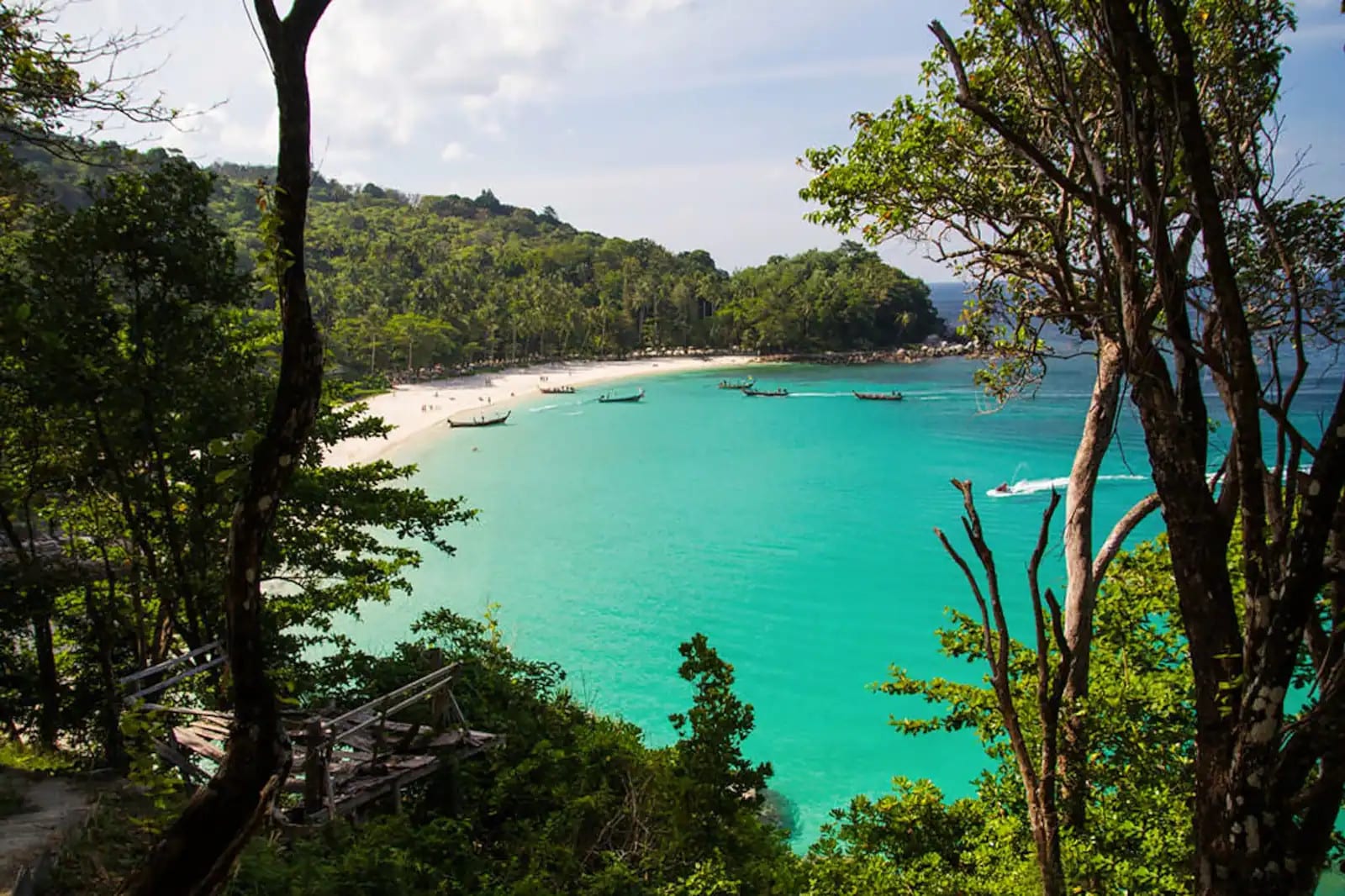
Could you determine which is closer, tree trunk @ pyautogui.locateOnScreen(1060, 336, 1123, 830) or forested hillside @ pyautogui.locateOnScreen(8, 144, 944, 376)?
tree trunk @ pyautogui.locateOnScreen(1060, 336, 1123, 830)

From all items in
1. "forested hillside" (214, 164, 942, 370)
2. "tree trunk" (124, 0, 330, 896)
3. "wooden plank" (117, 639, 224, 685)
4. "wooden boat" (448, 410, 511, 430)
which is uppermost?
"forested hillside" (214, 164, 942, 370)

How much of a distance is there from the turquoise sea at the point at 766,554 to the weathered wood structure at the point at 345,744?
5341mm

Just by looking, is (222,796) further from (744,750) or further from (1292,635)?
(744,750)

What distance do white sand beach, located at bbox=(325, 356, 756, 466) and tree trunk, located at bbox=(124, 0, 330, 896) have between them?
2611 cm

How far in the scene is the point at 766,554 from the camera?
75.8 ft

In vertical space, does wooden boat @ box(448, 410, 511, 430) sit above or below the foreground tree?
below

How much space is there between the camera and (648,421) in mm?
43719

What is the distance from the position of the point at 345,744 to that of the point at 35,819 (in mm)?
1945

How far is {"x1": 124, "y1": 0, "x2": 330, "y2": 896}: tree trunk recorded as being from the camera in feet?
6.75

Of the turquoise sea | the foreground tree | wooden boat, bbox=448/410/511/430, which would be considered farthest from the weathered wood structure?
wooden boat, bbox=448/410/511/430

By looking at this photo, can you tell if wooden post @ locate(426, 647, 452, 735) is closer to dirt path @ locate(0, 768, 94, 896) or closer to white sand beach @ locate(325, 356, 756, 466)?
dirt path @ locate(0, 768, 94, 896)

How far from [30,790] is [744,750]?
10.1 metres

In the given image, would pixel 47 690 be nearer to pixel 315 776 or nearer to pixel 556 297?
pixel 315 776

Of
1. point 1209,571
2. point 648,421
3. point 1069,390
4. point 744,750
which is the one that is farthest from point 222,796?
point 1069,390
